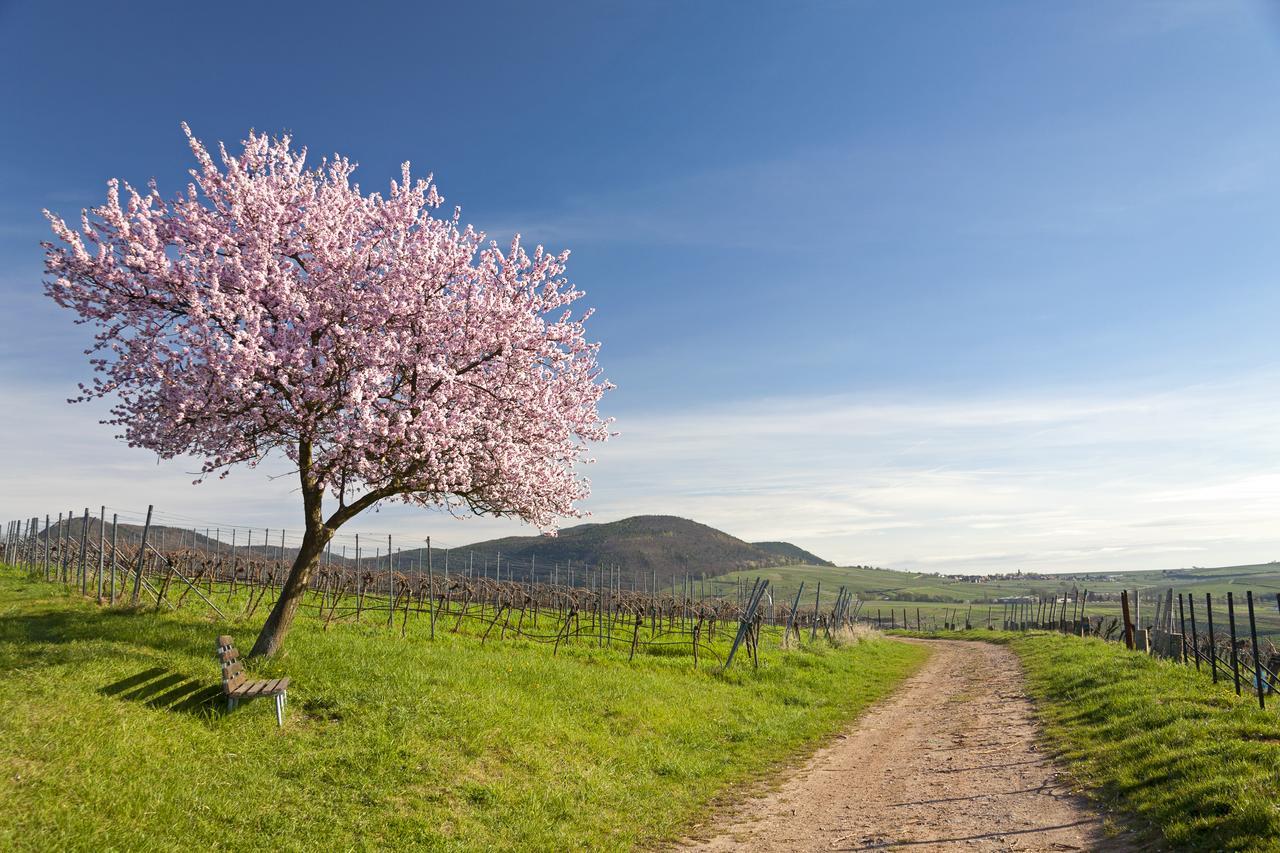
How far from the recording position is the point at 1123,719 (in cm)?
1525

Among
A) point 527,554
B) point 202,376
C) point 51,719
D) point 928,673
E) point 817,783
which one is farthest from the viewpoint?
point 527,554

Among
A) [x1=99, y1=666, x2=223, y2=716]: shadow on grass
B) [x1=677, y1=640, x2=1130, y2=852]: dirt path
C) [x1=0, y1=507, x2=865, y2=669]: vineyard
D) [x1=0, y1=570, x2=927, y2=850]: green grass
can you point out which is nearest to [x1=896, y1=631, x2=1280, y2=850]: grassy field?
[x1=677, y1=640, x2=1130, y2=852]: dirt path

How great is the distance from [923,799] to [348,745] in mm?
8915

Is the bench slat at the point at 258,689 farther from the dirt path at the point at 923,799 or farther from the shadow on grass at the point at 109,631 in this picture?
the dirt path at the point at 923,799

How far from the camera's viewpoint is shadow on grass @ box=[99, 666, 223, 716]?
1187cm

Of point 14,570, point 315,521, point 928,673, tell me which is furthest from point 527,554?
point 315,521

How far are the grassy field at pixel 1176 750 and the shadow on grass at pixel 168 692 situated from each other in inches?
540

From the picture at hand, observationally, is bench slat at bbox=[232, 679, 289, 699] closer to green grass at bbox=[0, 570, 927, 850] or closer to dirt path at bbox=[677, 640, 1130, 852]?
green grass at bbox=[0, 570, 927, 850]

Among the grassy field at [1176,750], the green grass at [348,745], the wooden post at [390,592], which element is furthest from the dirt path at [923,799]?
the wooden post at [390,592]

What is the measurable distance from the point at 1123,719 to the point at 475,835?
13.1m

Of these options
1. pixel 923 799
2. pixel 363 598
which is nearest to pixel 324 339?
pixel 923 799

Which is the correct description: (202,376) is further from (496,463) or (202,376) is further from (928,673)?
(928,673)

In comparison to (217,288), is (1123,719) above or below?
below

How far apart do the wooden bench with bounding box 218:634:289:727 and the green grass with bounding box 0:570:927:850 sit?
0.25m
